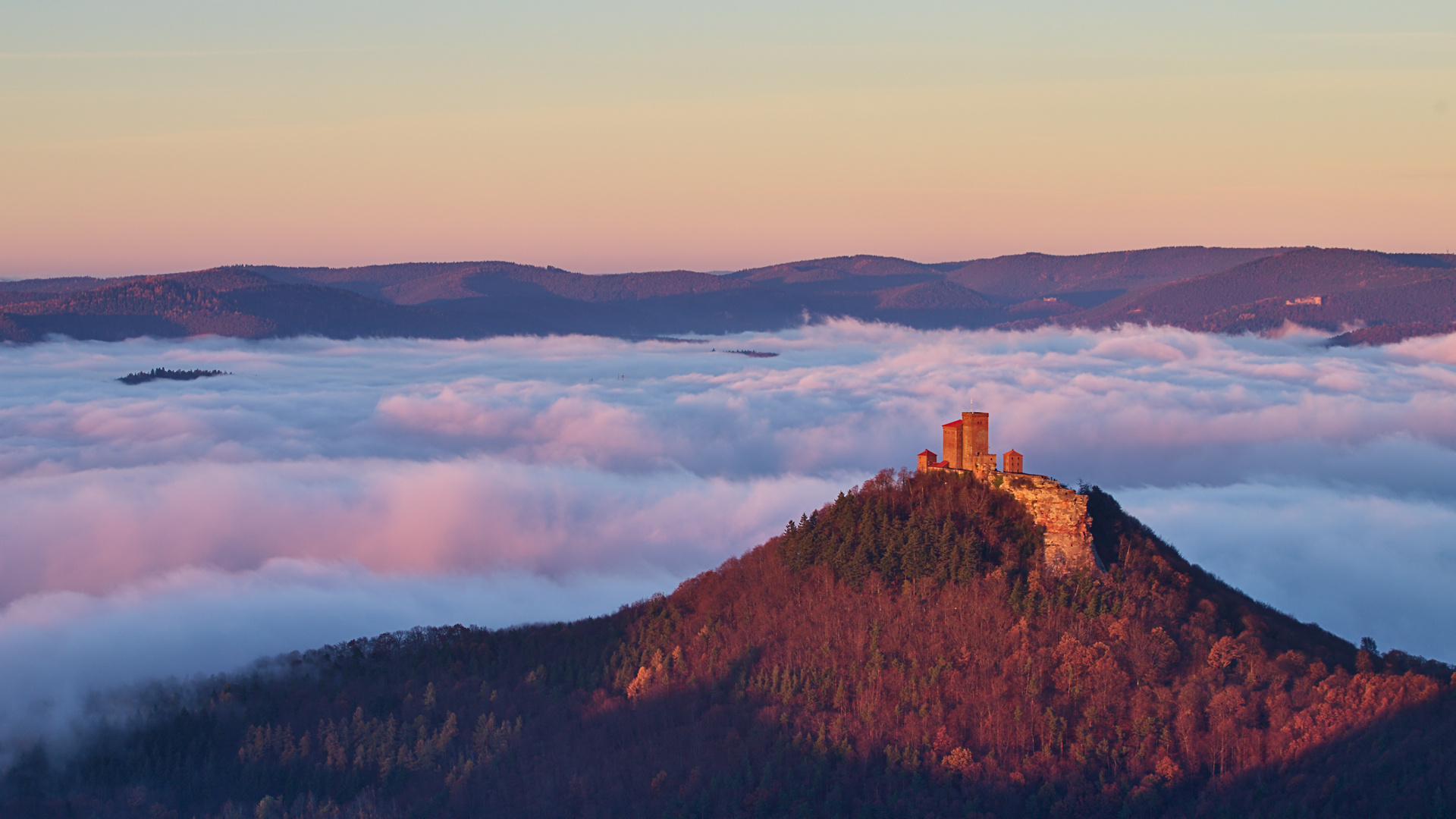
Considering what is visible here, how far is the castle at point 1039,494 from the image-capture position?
7181 centimetres

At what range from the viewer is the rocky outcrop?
71688 millimetres

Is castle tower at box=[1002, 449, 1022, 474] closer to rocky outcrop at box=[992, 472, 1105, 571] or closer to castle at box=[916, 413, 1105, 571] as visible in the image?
castle at box=[916, 413, 1105, 571]

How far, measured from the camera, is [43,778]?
92.1m

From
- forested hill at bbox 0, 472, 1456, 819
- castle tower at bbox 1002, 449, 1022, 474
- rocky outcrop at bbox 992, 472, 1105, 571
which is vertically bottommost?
forested hill at bbox 0, 472, 1456, 819

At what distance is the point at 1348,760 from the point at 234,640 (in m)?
91.5

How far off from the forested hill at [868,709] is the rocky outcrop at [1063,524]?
33.6 inches

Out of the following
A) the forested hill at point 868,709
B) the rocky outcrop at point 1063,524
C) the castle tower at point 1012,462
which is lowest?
the forested hill at point 868,709

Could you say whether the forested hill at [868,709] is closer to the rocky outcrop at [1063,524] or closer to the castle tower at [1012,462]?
the rocky outcrop at [1063,524]

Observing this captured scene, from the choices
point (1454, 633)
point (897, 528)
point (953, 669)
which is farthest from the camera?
point (1454, 633)

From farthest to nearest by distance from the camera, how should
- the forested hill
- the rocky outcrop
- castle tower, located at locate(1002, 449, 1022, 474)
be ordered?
1. castle tower, located at locate(1002, 449, 1022, 474)
2. the rocky outcrop
3. the forested hill

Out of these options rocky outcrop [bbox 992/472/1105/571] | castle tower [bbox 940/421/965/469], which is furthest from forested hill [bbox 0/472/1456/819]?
castle tower [bbox 940/421/965/469]

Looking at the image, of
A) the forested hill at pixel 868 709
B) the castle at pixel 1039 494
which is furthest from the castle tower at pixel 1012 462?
the forested hill at pixel 868 709

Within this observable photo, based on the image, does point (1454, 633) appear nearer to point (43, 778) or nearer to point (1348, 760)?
point (1348, 760)

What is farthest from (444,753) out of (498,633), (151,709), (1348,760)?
(1348,760)
